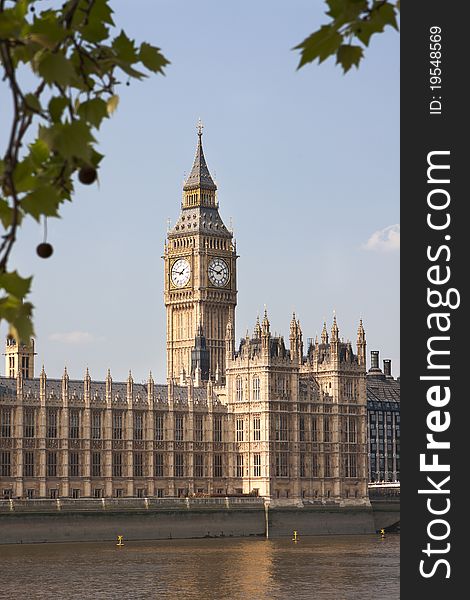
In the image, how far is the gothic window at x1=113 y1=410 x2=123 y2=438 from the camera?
114 m

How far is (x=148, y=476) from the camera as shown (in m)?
116

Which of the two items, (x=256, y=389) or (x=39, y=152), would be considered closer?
(x=39, y=152)

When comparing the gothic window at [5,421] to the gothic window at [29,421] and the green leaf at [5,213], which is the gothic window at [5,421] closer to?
the gothic window at [29,421]

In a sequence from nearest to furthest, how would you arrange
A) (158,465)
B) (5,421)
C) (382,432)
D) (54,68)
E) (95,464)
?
(54,68) → (5,421) → (95,464) → (158,465) → (382,432)

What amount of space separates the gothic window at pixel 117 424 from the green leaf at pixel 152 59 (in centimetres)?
10943

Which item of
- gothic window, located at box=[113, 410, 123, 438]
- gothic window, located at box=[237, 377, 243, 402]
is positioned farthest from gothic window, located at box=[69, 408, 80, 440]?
gothic window, located at box=[237, 377, 243, 402]

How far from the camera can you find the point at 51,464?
358 ft

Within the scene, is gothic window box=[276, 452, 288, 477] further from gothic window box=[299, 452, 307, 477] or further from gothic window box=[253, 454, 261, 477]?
gothic window box=[299, 452, 307, 477]

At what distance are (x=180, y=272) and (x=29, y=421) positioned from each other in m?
50.0

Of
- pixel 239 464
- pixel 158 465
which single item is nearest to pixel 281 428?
pixel 239 464

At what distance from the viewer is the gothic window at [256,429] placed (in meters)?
120

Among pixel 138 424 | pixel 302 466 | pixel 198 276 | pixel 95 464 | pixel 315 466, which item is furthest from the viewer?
pixel 198 276

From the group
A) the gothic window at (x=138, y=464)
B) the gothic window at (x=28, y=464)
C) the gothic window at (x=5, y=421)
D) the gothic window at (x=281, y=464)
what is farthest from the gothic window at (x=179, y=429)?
the gothic window at (x=5, y=421)

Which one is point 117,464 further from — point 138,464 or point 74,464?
point 74,464
